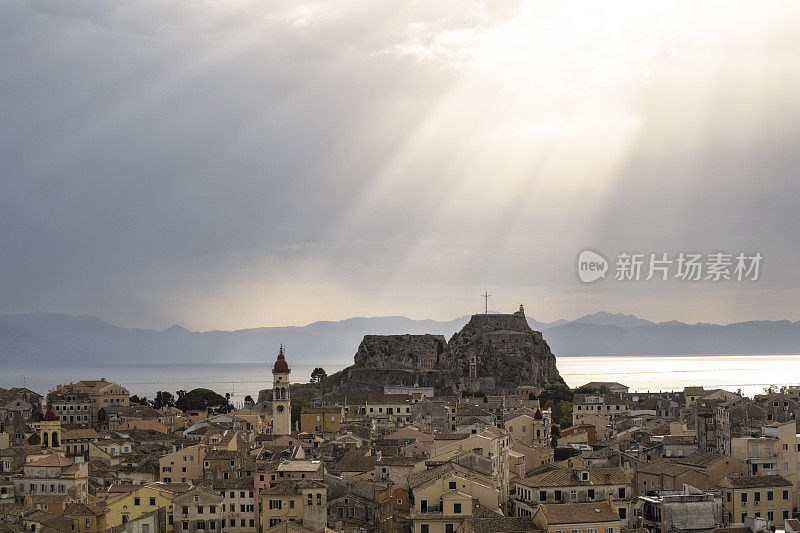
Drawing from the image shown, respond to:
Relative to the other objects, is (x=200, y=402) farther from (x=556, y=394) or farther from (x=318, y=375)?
(x=318, y=375)

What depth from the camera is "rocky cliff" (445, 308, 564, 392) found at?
145 m

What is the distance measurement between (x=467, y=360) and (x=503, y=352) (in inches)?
215

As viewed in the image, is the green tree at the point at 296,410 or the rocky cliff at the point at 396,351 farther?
the rocky cliff at the point at 396,351

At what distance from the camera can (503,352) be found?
148 metres

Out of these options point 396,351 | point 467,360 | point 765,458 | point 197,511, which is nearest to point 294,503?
point 197,511

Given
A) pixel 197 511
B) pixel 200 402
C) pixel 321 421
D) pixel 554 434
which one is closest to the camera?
pixel 197 511

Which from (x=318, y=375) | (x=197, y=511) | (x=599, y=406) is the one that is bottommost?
(x=197, y=511)

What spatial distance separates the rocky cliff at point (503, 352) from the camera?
144750 millimetres

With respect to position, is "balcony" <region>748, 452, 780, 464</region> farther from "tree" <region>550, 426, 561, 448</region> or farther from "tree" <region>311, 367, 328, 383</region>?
"tree" <region>311, 367, 328, 383</region>

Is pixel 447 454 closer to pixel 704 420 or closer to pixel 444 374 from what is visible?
pixel 704 420

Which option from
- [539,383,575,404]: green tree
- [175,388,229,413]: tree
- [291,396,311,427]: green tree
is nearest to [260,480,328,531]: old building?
[291,396,311,427]: green tree

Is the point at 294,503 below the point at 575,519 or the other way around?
below

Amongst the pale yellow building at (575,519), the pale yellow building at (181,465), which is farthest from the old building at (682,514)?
the pale yellow building at (181,465)

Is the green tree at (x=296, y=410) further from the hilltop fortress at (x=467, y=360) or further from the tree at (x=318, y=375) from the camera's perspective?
the tree at (x=318, y=375)
